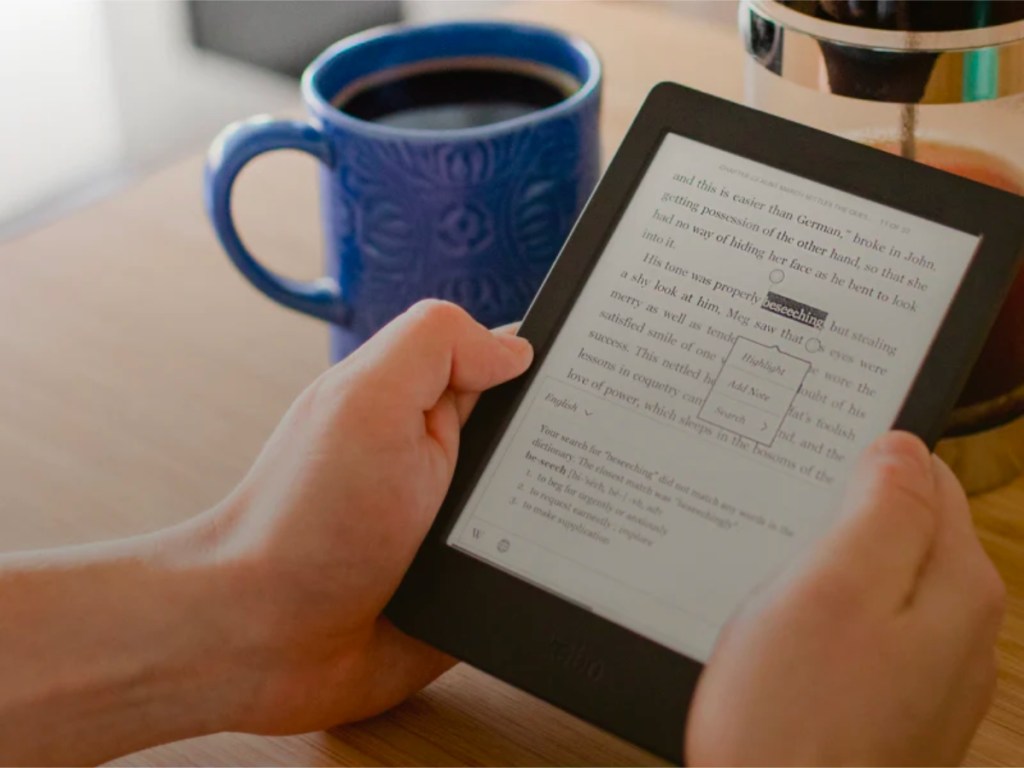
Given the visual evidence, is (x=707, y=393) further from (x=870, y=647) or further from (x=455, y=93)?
(x=455, y=93)

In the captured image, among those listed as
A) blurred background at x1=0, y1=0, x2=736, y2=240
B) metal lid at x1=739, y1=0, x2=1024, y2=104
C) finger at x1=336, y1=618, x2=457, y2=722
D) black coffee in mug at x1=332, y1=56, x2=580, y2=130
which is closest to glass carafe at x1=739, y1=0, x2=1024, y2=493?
metal lid at x1=739, y1=0, x2=1024, y2=104

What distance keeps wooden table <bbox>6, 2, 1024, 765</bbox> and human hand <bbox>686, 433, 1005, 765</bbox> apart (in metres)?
0.07

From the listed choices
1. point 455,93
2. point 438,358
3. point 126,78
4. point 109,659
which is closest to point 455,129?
point 455,93

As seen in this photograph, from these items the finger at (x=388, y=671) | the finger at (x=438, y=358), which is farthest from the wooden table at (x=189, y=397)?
the finger at (x=438, y=358)

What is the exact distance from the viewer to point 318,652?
0.46 metres

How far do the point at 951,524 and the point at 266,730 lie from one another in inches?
9.9

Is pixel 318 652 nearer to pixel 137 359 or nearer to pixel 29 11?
pixel 137 359

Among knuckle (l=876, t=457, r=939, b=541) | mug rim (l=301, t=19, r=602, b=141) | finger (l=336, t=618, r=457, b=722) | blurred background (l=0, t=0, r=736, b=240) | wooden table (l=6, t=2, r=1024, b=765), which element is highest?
mug rim (l=301, t=19, r=602, b=141)

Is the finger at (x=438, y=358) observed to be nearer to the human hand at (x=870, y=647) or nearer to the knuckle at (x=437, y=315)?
the knuckle at (x=437, y=315)

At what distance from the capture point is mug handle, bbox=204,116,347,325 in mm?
553

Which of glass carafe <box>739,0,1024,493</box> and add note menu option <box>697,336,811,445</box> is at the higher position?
glass carafe <box>739,0,1024,493</box>

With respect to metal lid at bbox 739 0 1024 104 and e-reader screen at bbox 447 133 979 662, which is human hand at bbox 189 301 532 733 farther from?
metal lid at bbox 739 0 1024 104

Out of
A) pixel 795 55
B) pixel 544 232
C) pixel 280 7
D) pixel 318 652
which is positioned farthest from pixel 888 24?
pixel 280 7

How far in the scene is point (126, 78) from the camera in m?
1.83
